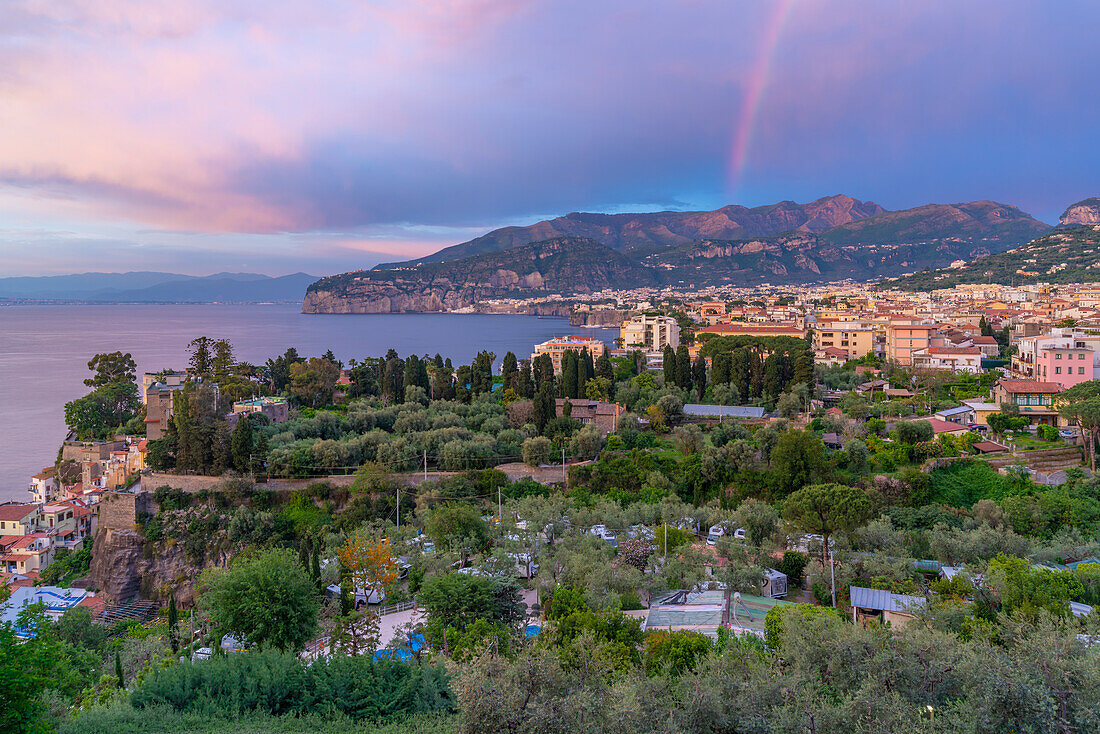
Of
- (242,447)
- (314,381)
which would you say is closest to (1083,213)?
(314,381)

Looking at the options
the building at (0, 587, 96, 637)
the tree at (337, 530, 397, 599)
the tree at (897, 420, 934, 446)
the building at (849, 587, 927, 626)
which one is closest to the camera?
the building at (849, 587, 927, 626)

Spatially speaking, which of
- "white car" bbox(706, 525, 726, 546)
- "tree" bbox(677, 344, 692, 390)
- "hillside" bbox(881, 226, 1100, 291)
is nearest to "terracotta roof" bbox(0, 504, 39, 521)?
"white car" bbox(706, 525, 726, 546)

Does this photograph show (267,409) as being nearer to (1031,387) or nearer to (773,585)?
(773,585)

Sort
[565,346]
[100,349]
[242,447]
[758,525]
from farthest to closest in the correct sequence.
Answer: [100,349], [565,346], [242,447], [758,525]

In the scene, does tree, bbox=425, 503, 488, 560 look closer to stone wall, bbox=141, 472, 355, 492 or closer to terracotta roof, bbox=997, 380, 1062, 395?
stone wall, bbox=141, 472, 355, 492

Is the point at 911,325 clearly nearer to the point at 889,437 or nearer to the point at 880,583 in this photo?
the point at 889,437

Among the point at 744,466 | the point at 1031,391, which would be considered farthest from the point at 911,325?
the point at 744,466
